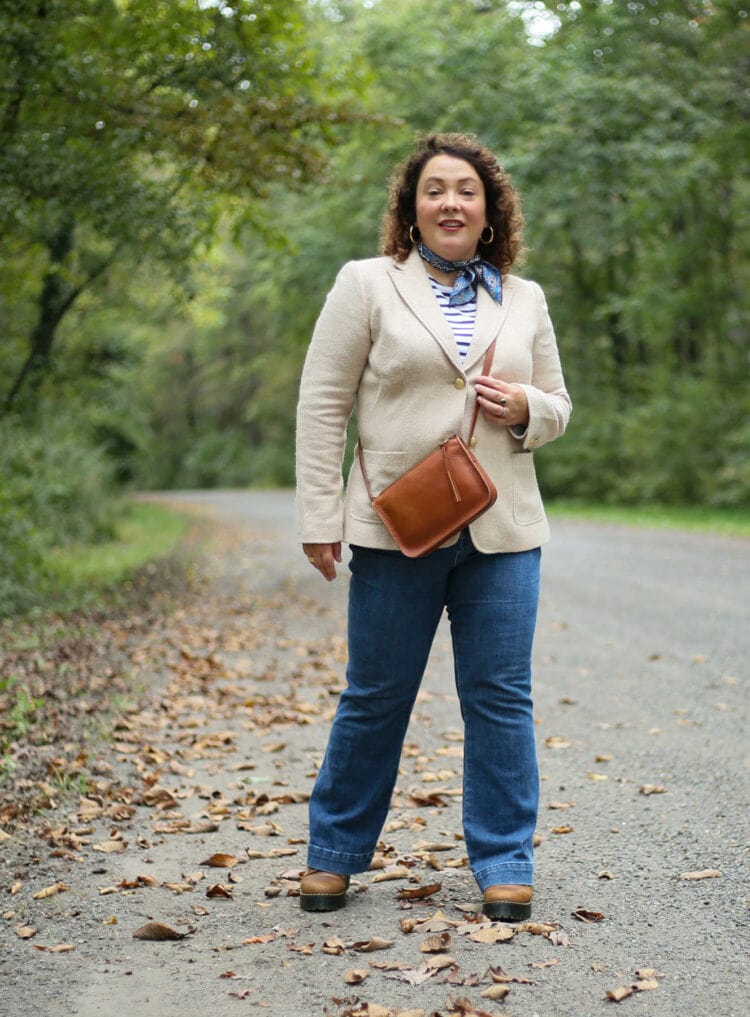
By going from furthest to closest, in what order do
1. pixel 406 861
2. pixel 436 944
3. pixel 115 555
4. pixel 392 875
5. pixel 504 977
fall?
pixel 115 555, pixel 406 861, pixel 392 875, pixel 436 944, pixel 504 977

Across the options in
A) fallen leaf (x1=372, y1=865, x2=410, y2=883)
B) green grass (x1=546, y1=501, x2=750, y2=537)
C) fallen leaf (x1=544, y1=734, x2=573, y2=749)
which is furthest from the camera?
green grass (x1=546, y1=501, x2=750, y2=537)

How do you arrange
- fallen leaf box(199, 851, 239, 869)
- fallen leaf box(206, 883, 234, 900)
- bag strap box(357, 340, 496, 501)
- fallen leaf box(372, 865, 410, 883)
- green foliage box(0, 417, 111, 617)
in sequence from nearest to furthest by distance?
bag strap box(357, 340, 496, 501)
fallen leaf box(206, 883, 234, 900)
fallen leaf box(372, 865, 410, 883)
fallen leaf box(199, 851, 239, 869)
green foliage box(0, 417, 111, 617)

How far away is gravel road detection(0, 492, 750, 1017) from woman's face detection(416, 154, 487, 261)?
1.99 metres

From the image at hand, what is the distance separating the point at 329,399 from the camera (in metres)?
3.61

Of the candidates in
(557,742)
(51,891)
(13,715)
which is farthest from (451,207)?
(13,715)

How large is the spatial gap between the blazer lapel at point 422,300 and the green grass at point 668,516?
14737 millimetres

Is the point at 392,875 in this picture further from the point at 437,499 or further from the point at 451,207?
the point at 451,207

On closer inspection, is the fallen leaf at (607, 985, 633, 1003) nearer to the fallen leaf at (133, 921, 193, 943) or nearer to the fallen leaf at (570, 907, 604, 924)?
the fallen leaf at (570, 907, 604, 924)

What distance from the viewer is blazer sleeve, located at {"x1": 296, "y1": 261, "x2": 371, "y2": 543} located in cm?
357

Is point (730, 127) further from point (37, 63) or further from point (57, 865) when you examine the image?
point (57, 865)

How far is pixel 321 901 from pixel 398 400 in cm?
152

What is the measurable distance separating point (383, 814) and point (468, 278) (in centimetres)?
167

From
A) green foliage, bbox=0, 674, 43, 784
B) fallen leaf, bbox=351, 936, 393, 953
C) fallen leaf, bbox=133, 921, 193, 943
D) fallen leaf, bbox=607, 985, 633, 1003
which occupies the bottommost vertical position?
green foliage, bbox=0, 674, 43, 784

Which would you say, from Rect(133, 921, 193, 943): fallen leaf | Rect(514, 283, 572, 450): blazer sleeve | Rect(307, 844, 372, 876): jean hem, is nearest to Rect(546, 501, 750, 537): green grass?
Rect(514, 283, 572, 450): blazer sleeve
